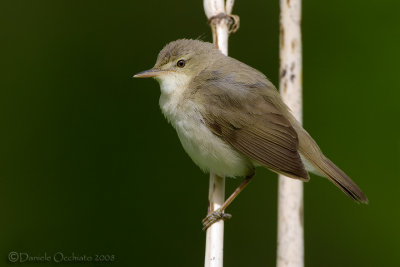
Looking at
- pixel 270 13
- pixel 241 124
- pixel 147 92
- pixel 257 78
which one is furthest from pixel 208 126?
pixel 270 13

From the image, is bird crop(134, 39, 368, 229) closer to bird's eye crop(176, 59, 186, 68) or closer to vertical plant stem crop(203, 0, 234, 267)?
vertical plant stem crop(203, 0, 234, 267)

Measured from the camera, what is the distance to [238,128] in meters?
3.38

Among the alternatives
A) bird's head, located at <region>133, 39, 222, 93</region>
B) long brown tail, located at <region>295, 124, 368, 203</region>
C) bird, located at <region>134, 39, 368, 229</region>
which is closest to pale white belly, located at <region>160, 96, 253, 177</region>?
bird, located at <region>134, 39, 368, 229</region>

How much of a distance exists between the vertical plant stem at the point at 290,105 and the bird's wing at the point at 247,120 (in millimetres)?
155

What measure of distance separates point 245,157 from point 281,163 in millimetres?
306

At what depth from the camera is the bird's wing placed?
3338mm

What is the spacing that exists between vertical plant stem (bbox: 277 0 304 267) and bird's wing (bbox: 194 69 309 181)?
15 centimetres

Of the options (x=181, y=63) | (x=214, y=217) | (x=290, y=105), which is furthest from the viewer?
(x=181, y=63)

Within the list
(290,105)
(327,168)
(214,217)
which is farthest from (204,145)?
(327,168)

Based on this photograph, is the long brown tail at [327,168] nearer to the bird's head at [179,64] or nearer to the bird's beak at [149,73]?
the bird's head at [179,64]

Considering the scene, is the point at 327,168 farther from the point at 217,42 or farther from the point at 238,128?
the point at 217,42

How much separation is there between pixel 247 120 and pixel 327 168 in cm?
53

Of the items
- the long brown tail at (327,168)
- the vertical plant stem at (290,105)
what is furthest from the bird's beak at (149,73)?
the long brown tail at (327,168)

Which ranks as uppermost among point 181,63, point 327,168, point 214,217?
point 181,63
